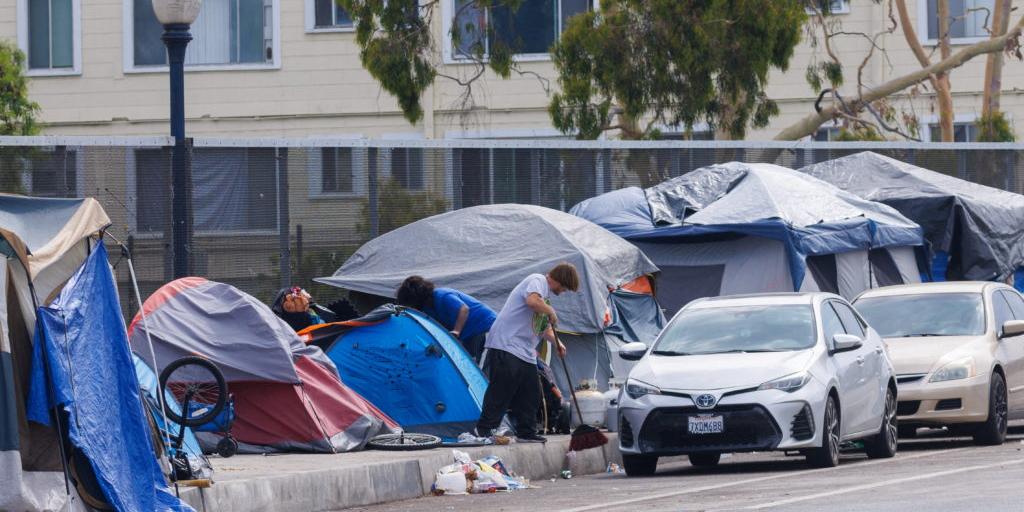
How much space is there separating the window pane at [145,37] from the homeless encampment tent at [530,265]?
53.6 ft

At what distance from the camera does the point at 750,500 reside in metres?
11.4

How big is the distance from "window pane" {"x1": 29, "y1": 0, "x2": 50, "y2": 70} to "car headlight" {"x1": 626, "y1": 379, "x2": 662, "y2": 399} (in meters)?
22.8

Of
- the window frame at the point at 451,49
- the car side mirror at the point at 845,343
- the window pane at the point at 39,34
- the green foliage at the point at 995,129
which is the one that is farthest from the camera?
the window pane at the point at 39,34

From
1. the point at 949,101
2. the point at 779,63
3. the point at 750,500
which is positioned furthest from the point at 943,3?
the point at 750,500

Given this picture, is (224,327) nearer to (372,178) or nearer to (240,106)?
(372,178)

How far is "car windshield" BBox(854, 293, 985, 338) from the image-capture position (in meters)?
17.1

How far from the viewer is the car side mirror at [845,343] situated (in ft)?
47.2

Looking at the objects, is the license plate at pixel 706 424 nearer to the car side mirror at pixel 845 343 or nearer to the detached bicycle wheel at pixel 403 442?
the car side mirror at pixel 845 343

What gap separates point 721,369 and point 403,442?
9.12ft

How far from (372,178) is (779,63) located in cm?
947

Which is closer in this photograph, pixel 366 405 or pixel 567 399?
pixel 366 405

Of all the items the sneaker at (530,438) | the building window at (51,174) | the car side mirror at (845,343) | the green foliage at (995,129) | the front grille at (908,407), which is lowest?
the sneaker at (530,438)

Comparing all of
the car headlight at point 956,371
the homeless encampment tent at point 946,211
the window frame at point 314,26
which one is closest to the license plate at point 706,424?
the car headlight at point 956,371

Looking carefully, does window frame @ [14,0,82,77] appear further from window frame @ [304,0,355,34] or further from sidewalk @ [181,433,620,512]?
sidewalk @ [181,433,620,512]
